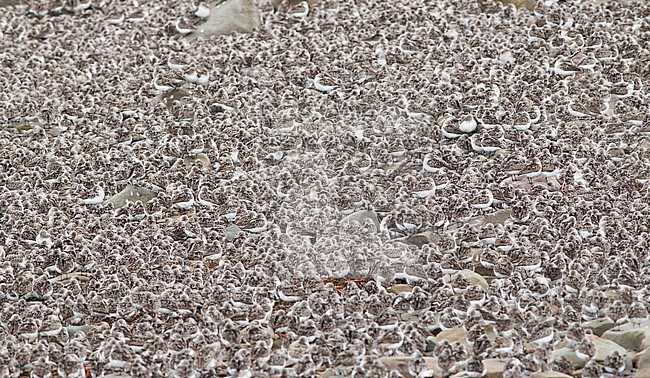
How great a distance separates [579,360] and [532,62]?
400 centimetres

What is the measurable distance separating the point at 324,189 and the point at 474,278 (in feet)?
4.77

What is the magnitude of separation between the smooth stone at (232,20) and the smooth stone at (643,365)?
5.93 meters

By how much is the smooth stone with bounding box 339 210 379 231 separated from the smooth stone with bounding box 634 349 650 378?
2115 millimetres

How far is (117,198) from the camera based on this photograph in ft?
22.1

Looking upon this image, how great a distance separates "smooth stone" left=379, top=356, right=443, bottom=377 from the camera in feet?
14.8

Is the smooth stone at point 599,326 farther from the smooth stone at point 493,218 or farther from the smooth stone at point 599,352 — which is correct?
the smooth stone at point 493,218

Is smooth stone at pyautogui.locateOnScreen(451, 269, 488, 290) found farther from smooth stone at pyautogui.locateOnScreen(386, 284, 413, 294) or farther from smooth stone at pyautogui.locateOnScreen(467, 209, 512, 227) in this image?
smooth stone at pyautogui.locateOnScreen(467, 209, 512, 227)

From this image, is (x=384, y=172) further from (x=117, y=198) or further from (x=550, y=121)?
(x=117, y=198)

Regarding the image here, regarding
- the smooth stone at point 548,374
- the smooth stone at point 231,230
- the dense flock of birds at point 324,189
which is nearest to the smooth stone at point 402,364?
the dense flock of birds at point 324,189

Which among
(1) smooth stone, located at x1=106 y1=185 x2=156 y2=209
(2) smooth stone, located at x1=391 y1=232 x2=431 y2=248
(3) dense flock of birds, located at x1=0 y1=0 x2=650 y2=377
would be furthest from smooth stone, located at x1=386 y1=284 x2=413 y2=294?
(1) smooth stone, located at x1=106 y1=185 x2=156 y2=209

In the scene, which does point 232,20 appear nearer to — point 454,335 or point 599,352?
point 454,335

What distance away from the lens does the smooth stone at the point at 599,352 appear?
4504 mm

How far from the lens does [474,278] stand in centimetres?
541

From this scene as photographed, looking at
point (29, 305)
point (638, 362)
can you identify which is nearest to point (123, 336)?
point (29, 305)
